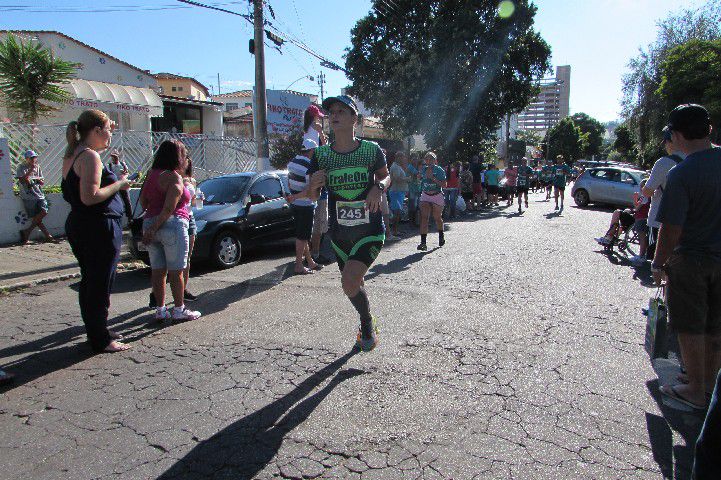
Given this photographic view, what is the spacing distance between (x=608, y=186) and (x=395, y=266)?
45.4 feet

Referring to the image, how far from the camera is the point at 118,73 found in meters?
25.1

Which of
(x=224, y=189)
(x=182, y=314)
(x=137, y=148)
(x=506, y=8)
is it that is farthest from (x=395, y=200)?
(x=506, y=8)

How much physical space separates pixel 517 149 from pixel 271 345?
64.1 meters

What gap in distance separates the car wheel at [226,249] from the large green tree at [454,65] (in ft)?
52.2

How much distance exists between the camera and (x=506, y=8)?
20.9 meters

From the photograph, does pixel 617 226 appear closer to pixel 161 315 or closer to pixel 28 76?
pixel 161 315

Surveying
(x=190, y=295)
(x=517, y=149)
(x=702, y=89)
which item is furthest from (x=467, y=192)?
(x=517, y=149)

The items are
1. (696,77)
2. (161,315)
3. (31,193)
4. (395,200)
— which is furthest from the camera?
(696,77)

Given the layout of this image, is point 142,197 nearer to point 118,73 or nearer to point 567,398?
point 567,398

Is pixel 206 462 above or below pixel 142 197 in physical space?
below

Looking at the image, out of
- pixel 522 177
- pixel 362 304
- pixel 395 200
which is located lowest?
pixel 362 304

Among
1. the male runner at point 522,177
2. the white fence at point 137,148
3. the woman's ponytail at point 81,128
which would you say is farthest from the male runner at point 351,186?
the male runner at point 522,177

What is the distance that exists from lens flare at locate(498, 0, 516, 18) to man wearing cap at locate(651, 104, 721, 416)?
20.3m

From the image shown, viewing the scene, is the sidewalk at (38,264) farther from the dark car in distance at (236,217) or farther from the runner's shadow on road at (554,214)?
the runner's shadow on road at (554,214)
